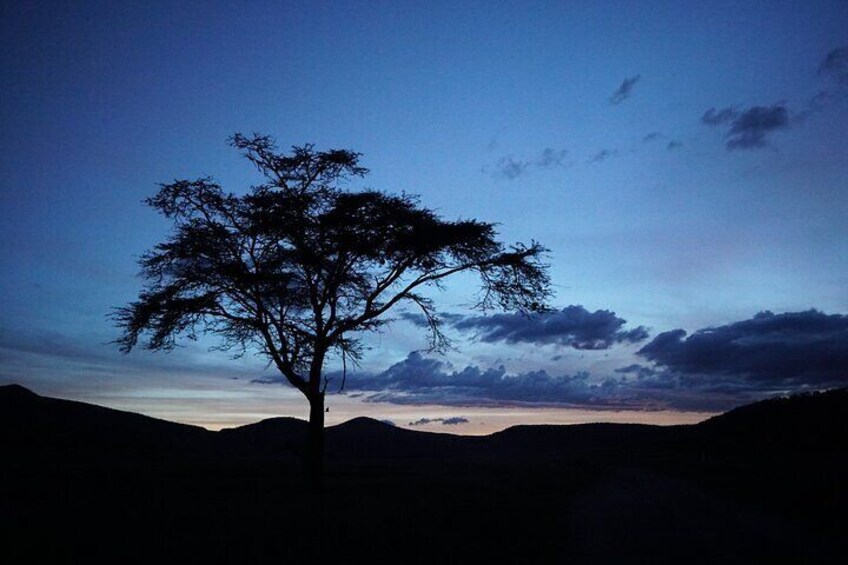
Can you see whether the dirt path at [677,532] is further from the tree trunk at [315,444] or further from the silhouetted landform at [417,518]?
the tree trunk at [315,444]

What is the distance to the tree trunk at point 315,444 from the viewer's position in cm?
2314

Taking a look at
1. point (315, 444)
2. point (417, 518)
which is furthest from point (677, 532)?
point (315, 444)

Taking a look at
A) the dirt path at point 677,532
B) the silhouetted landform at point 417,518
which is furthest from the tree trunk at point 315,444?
the dirt path at point 677,532

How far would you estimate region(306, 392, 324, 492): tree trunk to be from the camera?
2314 cm

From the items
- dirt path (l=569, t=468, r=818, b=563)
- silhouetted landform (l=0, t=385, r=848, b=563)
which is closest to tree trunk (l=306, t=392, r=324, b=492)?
silhouetted landform (l=0, t=385, r=848, b=563)

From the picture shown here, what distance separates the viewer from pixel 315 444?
23.3m

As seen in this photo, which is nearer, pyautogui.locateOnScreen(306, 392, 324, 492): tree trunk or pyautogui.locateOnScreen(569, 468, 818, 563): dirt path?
pyautogui.locateOnScreen(569, 468, 818, 563): dirt path

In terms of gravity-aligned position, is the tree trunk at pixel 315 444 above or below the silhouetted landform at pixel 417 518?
above

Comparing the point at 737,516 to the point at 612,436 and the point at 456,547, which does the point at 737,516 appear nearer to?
the point at 456,547

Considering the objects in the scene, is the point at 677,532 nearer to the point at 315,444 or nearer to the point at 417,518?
the point at 417,518

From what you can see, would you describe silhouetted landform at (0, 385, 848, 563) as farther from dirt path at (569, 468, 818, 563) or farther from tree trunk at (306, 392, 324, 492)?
tree trunk at (306, 392, 324, 492)

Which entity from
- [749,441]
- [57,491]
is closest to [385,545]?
[57,491]

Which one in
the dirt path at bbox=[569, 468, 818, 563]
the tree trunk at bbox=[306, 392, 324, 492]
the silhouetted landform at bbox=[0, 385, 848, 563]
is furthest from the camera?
the tree trunk at bbox=[306, 392, 324, 492]

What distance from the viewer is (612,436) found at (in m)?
156
